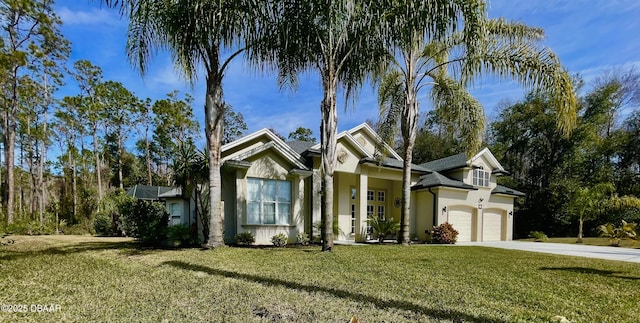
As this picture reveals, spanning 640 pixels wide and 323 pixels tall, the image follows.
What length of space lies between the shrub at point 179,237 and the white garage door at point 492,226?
17136 mm

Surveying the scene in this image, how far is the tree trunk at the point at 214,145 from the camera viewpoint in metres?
10.7

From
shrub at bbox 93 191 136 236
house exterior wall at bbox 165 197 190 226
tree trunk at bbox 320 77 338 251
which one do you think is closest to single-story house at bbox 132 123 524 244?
house exterior wall at bbox 165 197 190 226

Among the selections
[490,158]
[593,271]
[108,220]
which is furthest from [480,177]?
[108,220]

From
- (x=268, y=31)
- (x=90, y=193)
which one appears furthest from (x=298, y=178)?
(x=90, y=193)

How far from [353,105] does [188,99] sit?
2499cm

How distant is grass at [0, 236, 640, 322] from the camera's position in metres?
4.23

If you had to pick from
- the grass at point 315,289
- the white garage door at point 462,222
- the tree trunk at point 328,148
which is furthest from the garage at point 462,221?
the tree trunk at point 328,148

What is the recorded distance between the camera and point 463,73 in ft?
38.4

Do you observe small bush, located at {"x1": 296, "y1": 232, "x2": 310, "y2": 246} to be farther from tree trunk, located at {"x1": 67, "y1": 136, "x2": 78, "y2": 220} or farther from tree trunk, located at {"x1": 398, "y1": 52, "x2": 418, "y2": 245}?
tree trunk, located at {"x1": 67, "y1": 136, "x2": 78, "y2": 220}

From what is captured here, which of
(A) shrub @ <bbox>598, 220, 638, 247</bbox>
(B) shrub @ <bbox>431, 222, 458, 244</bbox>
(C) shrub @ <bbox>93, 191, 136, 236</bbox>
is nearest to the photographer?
(A) shrub @ <bbox>598, 220, 638, 247</bbox>

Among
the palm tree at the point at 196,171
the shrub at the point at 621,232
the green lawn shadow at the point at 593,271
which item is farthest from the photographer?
the shrub at the point at 621,232

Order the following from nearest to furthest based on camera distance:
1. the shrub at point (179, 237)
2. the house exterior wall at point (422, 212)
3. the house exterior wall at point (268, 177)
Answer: the shrub at point (179, 237), the house exterior wall at point (268, 177), the house exterior wall at point (422, 212)

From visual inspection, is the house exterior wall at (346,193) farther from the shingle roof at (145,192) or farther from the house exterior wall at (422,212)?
the shingle roof at (145,192)

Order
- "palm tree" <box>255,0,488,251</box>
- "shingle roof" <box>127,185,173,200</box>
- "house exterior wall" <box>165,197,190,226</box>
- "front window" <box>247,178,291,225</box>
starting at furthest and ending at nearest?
"shingle roof" <box>127,185,173,200</box> → "house exterior wall" <box>165,197,190,226</box> → "front window" <box>247,178,291,225</box> → "palm tree" <box>255,0,488,251</box>
